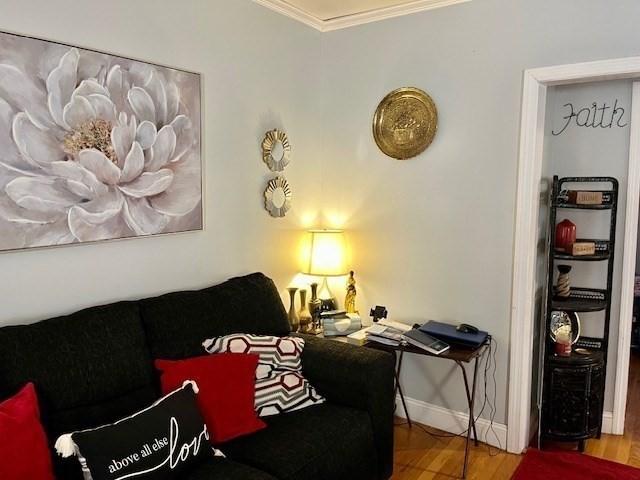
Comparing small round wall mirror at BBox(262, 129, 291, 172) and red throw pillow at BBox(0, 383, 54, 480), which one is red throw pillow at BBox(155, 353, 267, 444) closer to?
red throw pillow at BBox(0, 383, 54, 480)

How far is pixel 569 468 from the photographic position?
8.98ft

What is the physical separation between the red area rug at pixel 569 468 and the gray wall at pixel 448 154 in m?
0.27

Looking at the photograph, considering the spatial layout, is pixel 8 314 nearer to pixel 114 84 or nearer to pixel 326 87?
pixel 114 84

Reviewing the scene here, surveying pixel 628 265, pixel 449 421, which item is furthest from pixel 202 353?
pixel 628 265

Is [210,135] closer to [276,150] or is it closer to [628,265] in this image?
[276,150]

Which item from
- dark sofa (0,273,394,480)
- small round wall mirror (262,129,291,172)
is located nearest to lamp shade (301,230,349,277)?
small round wall mirror (262,129,291,172)

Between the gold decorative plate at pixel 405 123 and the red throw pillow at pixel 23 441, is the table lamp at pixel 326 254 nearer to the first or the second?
the gold decorative plate at pixel 405 123

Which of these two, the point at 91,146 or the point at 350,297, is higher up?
the point at 91,146

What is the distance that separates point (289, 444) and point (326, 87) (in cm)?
231

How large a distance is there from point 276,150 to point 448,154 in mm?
1014

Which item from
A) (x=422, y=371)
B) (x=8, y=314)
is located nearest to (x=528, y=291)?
(x=422, y=371)

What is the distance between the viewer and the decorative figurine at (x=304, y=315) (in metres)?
3.20

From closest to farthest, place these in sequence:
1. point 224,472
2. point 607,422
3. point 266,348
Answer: point 224,472
point 266,348
point 607,422

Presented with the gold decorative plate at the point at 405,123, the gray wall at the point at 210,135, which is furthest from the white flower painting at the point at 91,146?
the gold decorative plate at the point at 405,123
